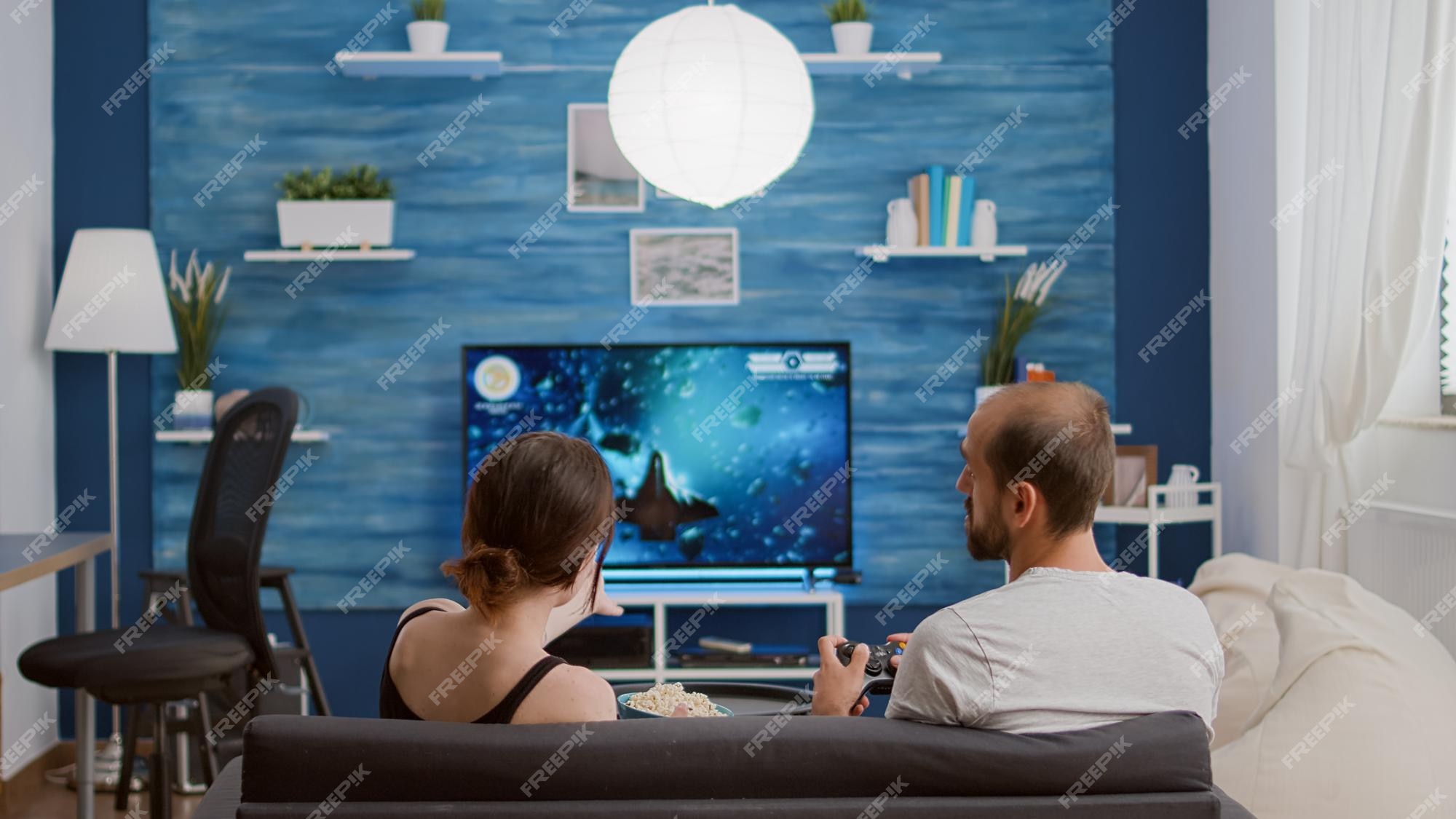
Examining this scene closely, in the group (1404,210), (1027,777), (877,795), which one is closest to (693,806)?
(877,795)

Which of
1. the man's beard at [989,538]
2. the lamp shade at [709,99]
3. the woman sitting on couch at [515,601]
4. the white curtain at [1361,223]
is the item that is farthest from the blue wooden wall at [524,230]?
the woman sitting on couch at [515,601]

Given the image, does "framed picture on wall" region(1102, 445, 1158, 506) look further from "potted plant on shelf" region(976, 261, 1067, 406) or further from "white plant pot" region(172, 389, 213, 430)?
"white plant pot" region(172, 389, 213, 430)

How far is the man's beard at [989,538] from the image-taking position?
1644mm

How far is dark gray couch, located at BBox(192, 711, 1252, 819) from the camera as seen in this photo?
1.33 metres

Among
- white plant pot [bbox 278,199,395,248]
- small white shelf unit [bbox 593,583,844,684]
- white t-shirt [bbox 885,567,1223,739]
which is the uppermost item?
white plant pot [bbox 278,199,395,248]

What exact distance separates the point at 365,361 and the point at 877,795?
3.30 metres

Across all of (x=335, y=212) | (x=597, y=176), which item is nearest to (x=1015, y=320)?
(x=597, y=176)

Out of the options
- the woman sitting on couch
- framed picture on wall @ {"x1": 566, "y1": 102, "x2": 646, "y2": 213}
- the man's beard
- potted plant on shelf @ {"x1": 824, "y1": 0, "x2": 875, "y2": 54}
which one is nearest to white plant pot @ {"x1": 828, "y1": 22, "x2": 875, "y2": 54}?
potted plant on shelf @ {"x1": 824, "y1": 0, "x2": 875, "y2": 54}

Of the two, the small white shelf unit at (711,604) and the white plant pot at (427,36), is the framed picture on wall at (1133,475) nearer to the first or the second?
the small white shelf unit at (711,604)

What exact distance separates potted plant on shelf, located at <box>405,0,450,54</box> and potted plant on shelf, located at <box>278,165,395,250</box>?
0.45 meters

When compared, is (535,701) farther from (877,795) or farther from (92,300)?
(92,300)

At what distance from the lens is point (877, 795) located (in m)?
1.36

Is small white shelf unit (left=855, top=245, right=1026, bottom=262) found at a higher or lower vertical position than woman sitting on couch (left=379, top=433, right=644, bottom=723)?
higher

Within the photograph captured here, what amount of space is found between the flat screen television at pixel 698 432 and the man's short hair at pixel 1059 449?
2513 millimetres
